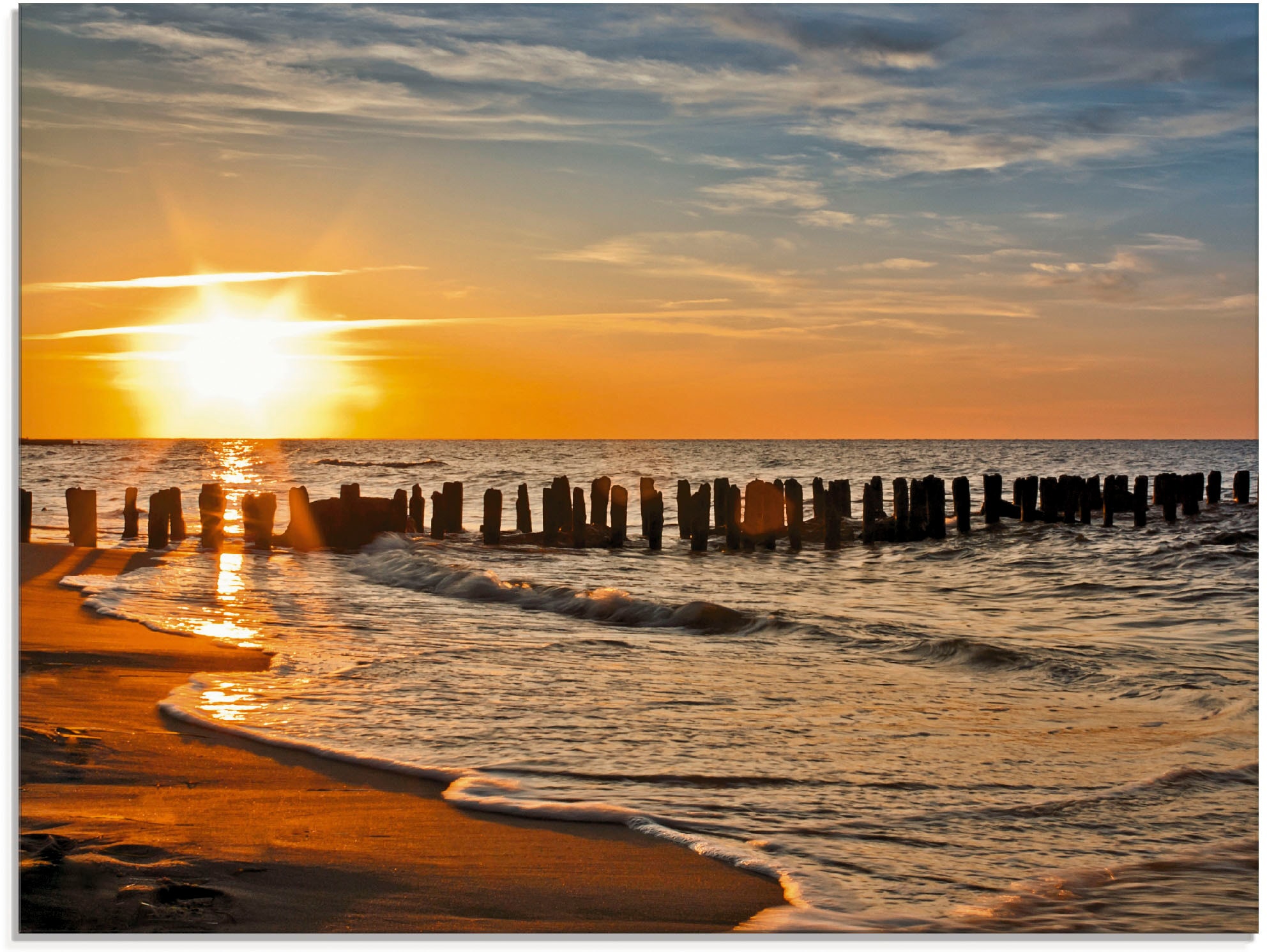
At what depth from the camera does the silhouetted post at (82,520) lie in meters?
16.4

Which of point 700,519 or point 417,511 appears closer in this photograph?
point 700,519

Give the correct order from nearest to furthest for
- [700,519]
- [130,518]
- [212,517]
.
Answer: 1. [212,517]
2. [130,518]
3. [700,519]

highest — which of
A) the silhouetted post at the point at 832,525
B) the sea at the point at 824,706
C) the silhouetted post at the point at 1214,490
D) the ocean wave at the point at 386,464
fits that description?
the ocean wave at the point at 386,464

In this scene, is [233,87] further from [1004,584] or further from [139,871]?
[1004,584]

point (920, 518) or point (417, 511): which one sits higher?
point (417, 511)

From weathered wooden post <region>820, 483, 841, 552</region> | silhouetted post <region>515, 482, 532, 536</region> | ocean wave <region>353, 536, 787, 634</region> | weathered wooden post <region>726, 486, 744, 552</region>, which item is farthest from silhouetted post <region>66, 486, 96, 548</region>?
weathered wooden post <region>820, 483, 841, 552</region>

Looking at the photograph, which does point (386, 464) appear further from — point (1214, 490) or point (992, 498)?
point (1214, 490)

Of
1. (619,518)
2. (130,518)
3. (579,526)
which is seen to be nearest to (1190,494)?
(619,518)

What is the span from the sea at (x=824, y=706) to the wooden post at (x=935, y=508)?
158 inches

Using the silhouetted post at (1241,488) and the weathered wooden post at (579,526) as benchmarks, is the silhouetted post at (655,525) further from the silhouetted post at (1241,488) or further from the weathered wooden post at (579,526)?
the silhouetted post at (1241,488)

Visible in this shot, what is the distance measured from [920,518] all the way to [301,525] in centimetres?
1147

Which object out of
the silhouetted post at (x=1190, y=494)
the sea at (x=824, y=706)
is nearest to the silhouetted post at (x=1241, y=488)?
the silhouetted post at (x=1190, y=494)

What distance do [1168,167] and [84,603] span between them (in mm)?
9494

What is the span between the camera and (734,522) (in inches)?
798
